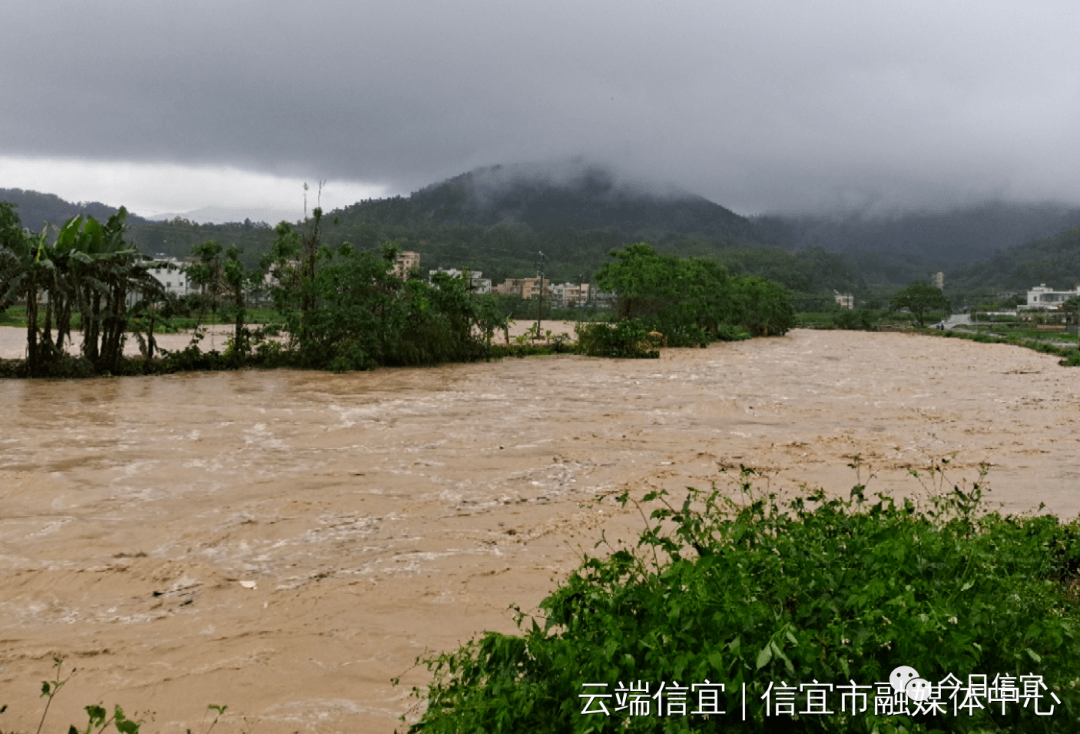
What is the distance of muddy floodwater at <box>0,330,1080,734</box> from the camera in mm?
4254

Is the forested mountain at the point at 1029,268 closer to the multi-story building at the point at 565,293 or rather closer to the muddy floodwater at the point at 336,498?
the multi-story building at the point at 565,293

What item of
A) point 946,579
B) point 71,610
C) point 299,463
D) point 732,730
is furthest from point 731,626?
point 299,463

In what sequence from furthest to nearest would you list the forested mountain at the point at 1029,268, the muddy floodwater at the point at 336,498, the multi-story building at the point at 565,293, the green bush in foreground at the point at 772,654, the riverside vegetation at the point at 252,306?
the forested mountain at the point at 1029,268, the multi-story building at the point at 565,293, the riverside vegetation at the point at 252,306, the muddy floodwater at the point at 336,498, the green bush in foreground at the point at 772,654

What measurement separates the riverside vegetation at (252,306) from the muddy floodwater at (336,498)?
1384 mm

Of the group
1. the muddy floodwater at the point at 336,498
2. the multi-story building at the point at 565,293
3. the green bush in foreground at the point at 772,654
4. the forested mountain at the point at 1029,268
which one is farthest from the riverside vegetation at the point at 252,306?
the forested mountain at the point at 1029,268

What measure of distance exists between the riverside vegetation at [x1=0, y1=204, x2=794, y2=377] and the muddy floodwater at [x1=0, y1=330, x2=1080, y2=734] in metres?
1.38

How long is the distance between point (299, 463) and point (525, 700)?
7871 mm

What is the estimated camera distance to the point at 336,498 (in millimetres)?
7840

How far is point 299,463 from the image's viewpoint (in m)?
9.54

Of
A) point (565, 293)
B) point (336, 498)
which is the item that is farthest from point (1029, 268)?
point (336, 498)

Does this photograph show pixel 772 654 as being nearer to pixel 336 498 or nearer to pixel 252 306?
pixel 336 498

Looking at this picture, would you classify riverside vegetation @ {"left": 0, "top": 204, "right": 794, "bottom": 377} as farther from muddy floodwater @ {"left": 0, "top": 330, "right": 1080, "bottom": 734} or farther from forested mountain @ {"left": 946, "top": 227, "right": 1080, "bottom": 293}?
forested mountain @ {"left": 946, "top": 227, "right": 1080, "bottom": 293}

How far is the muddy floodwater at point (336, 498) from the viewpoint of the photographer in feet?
14.0

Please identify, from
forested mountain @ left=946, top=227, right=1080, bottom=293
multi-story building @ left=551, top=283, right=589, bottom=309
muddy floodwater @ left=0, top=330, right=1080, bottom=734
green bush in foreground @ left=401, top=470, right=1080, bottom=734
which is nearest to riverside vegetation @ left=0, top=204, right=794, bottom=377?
muddy floodwater @ left=0, top=330, right=1080, bottom=734
